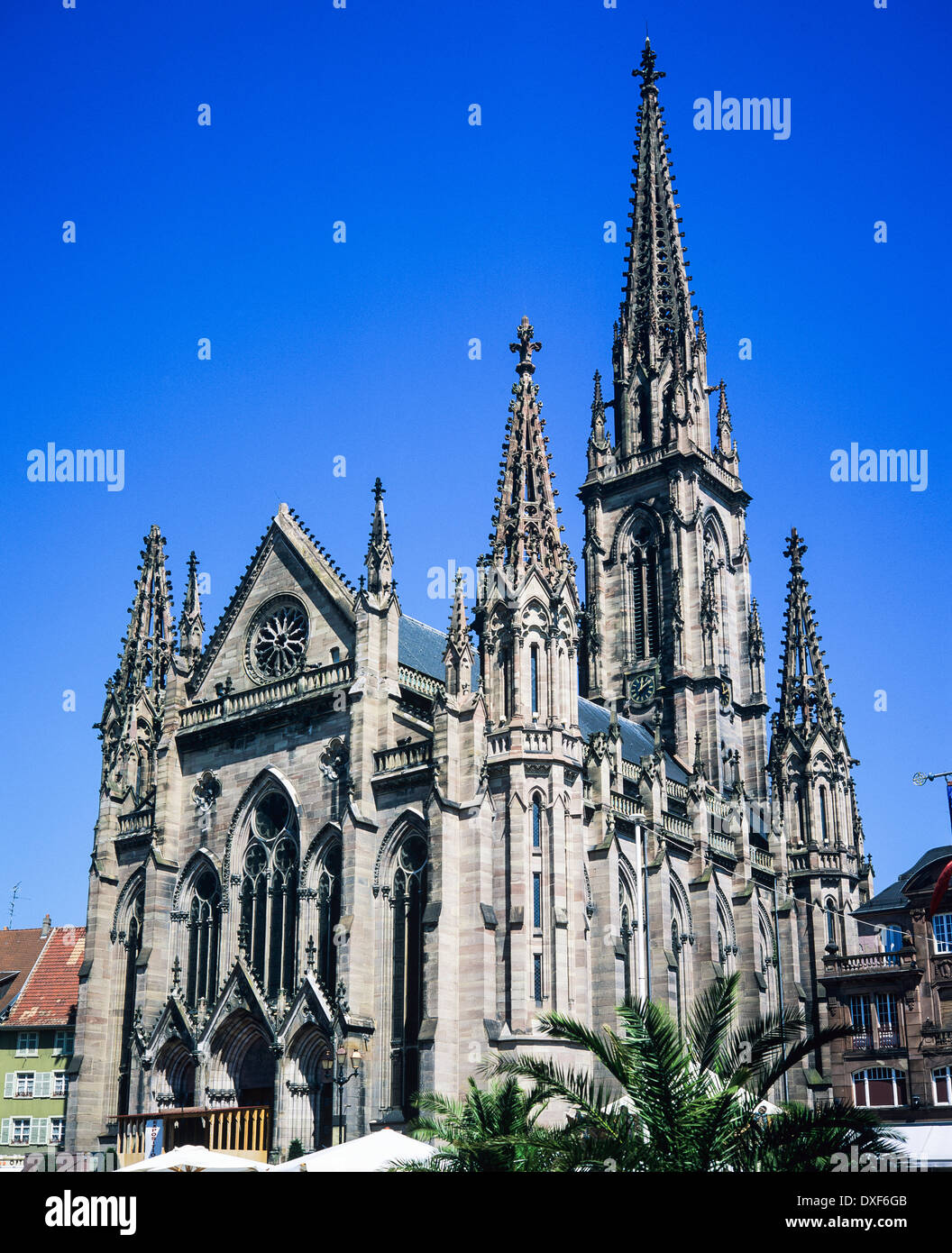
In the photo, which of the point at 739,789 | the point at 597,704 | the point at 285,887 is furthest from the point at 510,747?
the point at 597,704

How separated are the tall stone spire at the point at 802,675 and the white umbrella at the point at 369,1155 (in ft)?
147

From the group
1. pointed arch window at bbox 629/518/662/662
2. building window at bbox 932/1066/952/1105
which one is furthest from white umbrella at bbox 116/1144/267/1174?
pointed arch window at bbox 629/518/662/662

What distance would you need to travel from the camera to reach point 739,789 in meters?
65.9

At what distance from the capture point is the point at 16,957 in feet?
240

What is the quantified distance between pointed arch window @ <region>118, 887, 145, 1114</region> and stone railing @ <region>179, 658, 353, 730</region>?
7.46 m

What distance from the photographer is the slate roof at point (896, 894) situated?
63344mm

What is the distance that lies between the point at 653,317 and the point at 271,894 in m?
44.5

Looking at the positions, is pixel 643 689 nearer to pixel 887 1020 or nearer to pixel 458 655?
pixel 887 1020

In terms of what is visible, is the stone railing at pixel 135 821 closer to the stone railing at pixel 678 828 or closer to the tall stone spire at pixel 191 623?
the tall stone spire at pixel 191 623

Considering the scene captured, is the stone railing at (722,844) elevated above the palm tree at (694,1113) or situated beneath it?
elevated above

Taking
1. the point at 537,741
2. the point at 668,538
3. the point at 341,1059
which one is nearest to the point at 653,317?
the point at 668,538

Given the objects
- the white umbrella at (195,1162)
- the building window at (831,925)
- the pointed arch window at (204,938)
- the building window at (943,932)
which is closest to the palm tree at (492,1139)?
the white umbrella at (195,1162)

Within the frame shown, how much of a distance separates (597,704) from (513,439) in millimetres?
25010
